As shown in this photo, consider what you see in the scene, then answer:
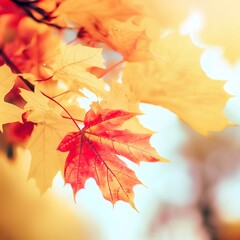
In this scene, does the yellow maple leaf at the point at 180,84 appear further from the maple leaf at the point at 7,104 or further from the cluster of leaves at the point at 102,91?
the maple leaf at the point at 7,104

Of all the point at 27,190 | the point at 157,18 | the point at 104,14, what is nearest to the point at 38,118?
the point at 104,14

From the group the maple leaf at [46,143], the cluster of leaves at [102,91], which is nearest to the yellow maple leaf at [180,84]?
the cluster of leaves at [102,91]

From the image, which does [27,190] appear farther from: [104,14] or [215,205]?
[215,205]

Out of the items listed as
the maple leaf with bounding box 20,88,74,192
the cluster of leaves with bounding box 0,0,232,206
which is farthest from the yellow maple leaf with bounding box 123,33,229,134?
the maple leaf with bounding box 20,88,74,192

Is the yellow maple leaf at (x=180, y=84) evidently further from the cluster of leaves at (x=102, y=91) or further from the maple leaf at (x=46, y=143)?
the maple leaf at (x=46, y=143)

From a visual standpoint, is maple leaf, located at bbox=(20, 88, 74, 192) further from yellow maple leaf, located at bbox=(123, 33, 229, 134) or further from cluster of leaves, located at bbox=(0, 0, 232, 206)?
yellow maple leaf, located at bbox=(123, 33, 229, 134)

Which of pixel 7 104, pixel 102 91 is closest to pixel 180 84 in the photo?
pixel 102 91

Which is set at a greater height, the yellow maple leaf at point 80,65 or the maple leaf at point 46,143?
the yellow maple leaf at point 80,65

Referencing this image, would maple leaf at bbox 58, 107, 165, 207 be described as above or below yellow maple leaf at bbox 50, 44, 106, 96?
below
